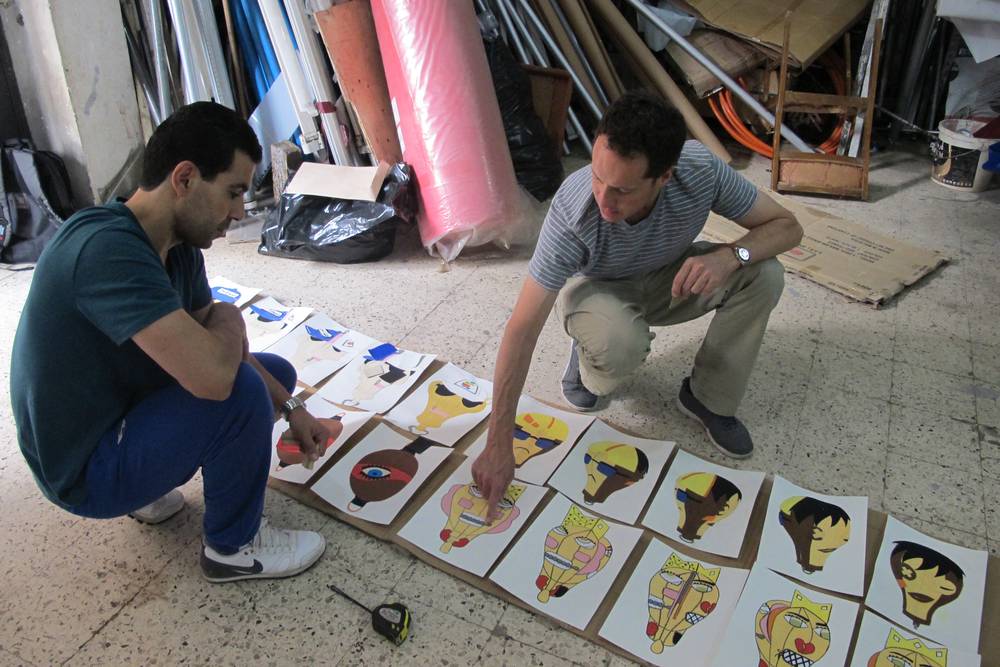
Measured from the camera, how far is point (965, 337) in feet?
7.79

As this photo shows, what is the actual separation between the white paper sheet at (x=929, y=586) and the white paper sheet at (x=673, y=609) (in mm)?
283

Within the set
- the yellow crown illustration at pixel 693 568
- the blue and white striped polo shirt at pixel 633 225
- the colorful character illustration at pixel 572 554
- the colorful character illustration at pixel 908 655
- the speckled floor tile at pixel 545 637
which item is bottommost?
the speckled floor tile at pixel 545 637

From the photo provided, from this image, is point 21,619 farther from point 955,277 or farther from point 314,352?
point 955,277

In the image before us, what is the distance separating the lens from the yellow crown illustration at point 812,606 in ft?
4.75

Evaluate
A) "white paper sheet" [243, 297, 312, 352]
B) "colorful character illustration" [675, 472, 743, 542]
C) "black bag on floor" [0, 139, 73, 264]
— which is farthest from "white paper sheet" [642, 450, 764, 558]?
"black bag on floor" [0, 139, 73, 264]

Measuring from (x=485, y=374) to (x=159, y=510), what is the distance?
Answer: 3.05 feet

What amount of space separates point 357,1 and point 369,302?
1232mm

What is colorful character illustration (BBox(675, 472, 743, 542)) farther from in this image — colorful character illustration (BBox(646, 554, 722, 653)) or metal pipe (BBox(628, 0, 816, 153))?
metal pipe (BBox(628, 0, 816, 153))

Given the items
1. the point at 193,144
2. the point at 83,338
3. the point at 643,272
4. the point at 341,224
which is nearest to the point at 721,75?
the point at 341,224

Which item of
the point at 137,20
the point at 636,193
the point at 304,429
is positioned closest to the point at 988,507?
the point at 636,193

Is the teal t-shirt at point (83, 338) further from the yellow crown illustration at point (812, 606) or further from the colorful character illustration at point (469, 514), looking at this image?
the yellow crown illustration at point (812, 606)

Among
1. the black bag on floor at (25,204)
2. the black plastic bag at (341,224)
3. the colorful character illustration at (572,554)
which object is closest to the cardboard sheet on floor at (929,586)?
the colorful character illustration at (572,554)

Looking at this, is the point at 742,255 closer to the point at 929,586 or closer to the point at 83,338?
the point at 929,586

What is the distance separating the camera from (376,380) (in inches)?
84.4
